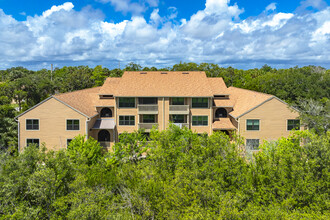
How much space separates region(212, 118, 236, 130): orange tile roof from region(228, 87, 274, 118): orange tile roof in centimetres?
157

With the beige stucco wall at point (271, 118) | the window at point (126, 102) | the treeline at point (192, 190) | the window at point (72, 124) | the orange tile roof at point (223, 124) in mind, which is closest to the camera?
the treeline at point (192, 190)

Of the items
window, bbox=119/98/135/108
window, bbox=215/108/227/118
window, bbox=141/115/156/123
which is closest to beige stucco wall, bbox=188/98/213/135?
window, bbox=215/108/227/118

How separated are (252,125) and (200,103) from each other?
8.32 m

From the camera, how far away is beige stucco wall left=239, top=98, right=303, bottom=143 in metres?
34.6

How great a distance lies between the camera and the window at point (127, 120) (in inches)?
1462

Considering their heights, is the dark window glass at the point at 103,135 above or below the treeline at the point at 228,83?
below

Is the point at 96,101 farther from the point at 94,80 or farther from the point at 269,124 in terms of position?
the point at 94,80

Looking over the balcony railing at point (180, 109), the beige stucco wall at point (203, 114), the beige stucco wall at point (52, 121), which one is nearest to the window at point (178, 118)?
the balcony railing at point (180, 109)

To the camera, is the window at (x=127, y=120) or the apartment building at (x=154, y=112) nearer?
the apartment building at (x=154, y=112)

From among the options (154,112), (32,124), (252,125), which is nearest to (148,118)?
(154,112)

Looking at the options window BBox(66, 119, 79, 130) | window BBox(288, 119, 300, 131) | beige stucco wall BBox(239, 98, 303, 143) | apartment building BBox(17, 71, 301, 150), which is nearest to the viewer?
window BBox(66, 119, 79, 130)

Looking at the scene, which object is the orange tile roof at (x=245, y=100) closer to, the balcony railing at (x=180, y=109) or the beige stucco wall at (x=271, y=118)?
the beige stucco wall at (x=271, y=118)

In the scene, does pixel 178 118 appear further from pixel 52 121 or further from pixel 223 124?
pixel 52 121

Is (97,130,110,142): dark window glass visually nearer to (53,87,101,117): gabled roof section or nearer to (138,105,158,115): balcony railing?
(53,87,101,117): gabled roof section
